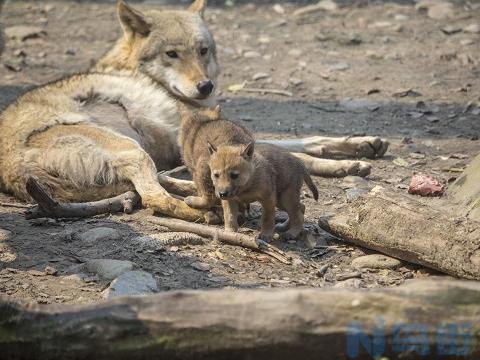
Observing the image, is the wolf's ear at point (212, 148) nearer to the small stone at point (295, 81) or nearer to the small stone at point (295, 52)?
the small stone at point (295, 81)

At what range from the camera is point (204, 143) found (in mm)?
5391

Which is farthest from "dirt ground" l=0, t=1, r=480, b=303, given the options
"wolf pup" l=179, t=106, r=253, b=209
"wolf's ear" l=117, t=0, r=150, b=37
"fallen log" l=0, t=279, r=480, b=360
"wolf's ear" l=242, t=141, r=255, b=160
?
"wolf's ear" l=117, t=0, r=150, b=37

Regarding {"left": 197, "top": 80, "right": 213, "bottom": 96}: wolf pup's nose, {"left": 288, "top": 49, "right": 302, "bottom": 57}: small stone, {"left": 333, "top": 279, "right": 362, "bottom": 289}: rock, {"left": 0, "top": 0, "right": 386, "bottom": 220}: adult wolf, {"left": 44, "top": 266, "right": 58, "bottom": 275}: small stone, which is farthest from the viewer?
{"left": 288, "top": 49, "right": 302, "bottom": 57}: small stone

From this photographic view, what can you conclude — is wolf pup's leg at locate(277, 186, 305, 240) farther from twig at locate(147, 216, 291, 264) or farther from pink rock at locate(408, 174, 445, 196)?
pink rock at locate(408, 174, 445, 196)

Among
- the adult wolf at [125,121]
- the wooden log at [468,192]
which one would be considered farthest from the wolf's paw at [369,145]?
the wooden log at [468,192]

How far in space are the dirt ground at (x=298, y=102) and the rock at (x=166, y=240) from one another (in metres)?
0.04

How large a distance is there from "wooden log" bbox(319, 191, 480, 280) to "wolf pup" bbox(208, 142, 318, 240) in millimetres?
291

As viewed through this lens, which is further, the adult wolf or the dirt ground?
the adult wolf

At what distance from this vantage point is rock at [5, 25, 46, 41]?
11.1m

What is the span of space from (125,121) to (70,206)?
1280mm

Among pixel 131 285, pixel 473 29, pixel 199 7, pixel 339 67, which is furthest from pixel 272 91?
pixel 131 285

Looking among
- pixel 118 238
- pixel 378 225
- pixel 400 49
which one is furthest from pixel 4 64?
pixel 378 225

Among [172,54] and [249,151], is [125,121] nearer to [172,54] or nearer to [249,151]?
[172,54]

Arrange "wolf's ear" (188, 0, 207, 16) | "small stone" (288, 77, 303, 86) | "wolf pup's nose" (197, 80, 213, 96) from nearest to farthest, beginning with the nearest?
1. "wolf pup's nose" (197, 80, 213, 96)
2. "wolf's ear" (188, 0, 207, 16)
3. "small stone" (288, 77, 303, 86)
